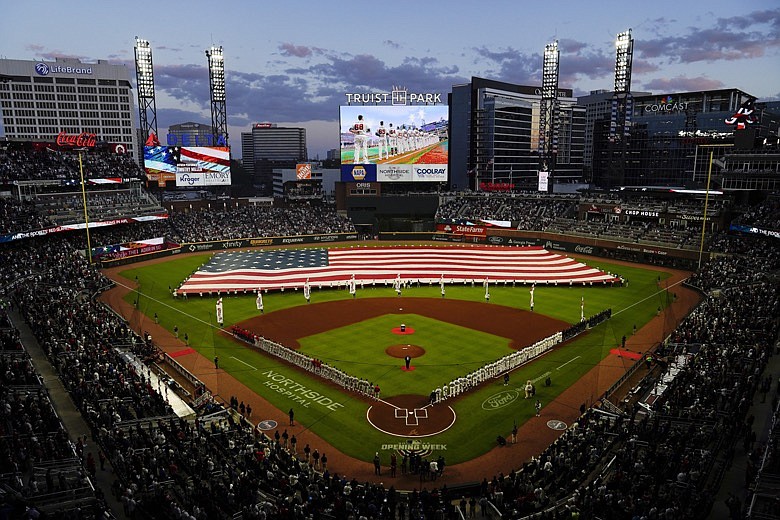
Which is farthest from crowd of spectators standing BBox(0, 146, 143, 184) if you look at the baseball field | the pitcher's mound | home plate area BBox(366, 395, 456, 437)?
home plate area BBox(366, 395, 456, 437)

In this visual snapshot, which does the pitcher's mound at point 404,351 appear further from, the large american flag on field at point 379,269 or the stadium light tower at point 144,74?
the stadium light tower at point 144,74

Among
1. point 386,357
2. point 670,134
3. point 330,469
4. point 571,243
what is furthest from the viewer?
point 670,134

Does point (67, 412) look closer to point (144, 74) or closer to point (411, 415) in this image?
point (411, 415)

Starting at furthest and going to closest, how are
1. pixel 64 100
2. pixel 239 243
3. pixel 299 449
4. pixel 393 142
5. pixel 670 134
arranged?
1. pixel 64 100
2. pixel 670 134
3. pixel 393 142
4. pixel 239 243
5. pixel 299 449

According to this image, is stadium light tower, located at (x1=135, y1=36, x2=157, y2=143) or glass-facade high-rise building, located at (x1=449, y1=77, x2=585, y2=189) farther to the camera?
glass-facade high-rise building, located at (x1=449, y1=77, x2=585, y2=189)

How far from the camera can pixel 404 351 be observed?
35844 mm

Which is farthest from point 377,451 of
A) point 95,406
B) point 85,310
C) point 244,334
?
point 85,310

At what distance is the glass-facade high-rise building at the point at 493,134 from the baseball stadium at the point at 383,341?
2214 inches

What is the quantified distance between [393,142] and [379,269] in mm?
35734

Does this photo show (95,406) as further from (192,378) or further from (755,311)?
(755,311)

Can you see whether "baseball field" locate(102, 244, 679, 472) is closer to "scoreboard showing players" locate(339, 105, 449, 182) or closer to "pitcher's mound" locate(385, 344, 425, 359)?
"pitcher's mound" locate(385, 344, 425, 359)

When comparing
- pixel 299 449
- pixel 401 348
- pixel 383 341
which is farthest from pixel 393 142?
pixel 299 449

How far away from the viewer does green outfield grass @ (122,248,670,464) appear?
25.8m

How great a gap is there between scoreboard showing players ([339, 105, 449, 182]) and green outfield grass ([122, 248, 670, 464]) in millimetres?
35730
